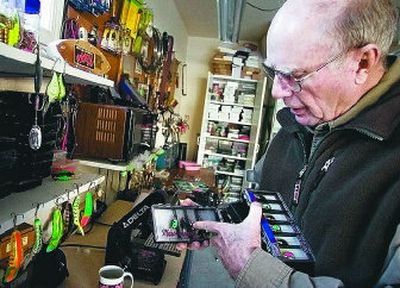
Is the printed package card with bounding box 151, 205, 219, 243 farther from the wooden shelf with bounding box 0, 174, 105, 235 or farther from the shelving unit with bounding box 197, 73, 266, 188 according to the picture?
the shelving unit with bounding box 197, 73, 266, 188

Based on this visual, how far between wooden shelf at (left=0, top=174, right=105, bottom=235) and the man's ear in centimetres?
92

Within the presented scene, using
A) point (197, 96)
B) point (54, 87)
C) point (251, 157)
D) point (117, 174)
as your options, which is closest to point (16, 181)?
point (54, 87)

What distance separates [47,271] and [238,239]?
0.77 metres

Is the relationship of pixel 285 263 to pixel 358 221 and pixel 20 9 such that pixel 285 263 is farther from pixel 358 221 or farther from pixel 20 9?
pixel 20 9

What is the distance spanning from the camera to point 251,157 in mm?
4391

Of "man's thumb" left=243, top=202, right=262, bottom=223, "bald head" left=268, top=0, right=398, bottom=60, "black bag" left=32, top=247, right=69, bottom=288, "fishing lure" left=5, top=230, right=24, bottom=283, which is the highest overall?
"bald head" left=268, top=0, right=398, bottom=60

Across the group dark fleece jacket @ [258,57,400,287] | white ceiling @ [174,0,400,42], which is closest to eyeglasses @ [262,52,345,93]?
dark fleece jacket @ [258,57,400,287]

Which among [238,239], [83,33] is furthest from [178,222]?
[83,33]

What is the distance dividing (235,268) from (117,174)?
1665 millimetres

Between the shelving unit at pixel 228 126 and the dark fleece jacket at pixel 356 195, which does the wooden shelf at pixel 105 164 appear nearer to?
the dark fleece jacket at pixel 356 195

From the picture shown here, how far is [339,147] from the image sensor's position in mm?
915

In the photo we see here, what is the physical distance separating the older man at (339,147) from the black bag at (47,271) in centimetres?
54

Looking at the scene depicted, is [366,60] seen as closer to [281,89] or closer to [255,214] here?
[281,89]

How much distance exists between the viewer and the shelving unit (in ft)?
15.4
